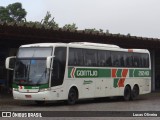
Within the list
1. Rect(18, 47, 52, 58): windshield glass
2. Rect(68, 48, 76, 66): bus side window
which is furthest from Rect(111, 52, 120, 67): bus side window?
Rect(18, 47, 52, 58): windshield glass

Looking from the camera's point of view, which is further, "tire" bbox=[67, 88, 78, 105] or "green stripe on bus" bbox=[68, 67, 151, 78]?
"green stripe on bus" bbox=[68, 67, 151, 78]

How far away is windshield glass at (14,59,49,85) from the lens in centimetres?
2192

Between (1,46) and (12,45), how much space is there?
75 centimetres

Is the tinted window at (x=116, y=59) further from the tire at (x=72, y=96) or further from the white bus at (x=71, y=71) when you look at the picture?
the tire at (x=72, y=96)

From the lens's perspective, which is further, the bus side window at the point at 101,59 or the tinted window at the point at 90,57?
the bus side window at the point at 101,59

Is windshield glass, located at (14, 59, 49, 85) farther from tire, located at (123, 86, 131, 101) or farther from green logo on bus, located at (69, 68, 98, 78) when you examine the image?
tire, located at (123, 86, 131, 101)

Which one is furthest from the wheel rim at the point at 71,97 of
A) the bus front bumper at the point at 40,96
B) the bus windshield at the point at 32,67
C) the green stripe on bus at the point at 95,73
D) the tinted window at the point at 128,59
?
the tinted window at the point at 128,59

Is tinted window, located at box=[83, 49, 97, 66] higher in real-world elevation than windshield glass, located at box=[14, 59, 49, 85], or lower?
higher

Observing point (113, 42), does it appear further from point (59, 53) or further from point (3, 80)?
point (59, 53)

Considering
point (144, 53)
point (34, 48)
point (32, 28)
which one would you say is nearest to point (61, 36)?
point (32, 28)

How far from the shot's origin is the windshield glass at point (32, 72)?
21.9 meters

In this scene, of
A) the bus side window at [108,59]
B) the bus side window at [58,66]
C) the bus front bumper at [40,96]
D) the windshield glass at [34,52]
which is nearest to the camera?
the bus front bumper at [40,96]

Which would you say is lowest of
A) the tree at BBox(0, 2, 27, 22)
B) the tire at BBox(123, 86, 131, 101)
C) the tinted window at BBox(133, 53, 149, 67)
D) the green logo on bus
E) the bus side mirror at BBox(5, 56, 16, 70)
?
the tire at BBox(123, 86, 131, 101)

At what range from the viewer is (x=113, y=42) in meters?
34.8
